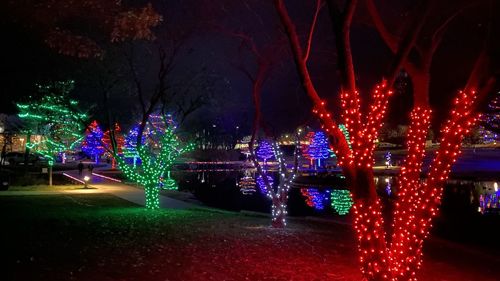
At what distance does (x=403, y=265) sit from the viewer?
5.80 m

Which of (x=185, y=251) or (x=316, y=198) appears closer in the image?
(x=185, y=251)

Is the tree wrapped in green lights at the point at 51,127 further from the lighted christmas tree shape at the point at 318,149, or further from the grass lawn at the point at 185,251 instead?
the lighted christmas tree shape at the point at 318,149

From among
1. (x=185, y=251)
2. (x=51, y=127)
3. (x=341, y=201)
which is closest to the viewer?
(x=185, y=251)

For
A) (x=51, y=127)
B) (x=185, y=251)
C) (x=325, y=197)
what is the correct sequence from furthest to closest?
(x=51, y=127)
(x=325, y=197)
(x=185, y=251)

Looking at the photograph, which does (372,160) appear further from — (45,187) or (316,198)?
(45,187)

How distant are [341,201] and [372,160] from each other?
20372 millimetres

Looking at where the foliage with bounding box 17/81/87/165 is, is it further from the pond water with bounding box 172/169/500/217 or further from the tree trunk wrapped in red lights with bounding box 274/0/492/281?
the tree trunk wrapped in red lights with bounding box 274/0/492/281

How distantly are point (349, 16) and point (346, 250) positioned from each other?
5.58m

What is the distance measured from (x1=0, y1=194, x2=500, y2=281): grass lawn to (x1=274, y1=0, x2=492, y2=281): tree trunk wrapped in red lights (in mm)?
1916

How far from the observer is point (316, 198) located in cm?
2691

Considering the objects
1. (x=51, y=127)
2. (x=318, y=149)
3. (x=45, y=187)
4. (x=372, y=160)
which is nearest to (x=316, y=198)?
(x=45, y=187)

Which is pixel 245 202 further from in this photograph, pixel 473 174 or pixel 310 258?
→ pixel 473 174

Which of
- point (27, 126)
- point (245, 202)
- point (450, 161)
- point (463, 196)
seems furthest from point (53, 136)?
point (450, 161)

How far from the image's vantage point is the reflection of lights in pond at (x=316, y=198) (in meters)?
23.4
